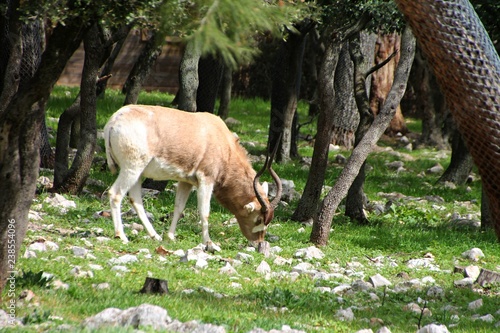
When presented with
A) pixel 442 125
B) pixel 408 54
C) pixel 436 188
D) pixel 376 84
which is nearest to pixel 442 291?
pixel 408 54

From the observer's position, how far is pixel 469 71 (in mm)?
7699

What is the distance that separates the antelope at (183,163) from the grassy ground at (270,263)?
39 centimetres

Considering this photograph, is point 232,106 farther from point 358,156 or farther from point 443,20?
point 443,20

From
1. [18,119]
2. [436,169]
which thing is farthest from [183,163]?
[436,169]

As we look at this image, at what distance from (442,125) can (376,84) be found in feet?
10.8

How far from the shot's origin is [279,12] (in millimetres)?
5793

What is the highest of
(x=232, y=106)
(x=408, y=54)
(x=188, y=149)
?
(x=408, y=54)

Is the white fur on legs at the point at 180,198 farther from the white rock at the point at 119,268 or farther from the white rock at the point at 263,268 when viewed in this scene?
the white rock at the point at 119,268

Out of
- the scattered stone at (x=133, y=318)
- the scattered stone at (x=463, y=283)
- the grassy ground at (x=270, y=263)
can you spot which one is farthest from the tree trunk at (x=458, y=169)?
the scattered stone at (x=133, y=318)

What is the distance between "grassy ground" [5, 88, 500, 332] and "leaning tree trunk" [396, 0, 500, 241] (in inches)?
62.8

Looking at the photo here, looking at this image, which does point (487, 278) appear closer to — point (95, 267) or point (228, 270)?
point (228, 270)

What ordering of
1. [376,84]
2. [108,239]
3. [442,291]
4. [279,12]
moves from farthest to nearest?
1. [376,84]
2. [108,239]
3. [442,291]
4. [279,12]

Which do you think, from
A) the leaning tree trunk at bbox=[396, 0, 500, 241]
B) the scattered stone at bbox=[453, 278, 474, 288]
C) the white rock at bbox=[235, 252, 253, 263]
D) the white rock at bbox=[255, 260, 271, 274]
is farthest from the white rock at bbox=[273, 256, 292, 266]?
the leaning tree trunk at bbox=[396, 0, 500, 241]

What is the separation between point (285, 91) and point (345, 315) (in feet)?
35.1
